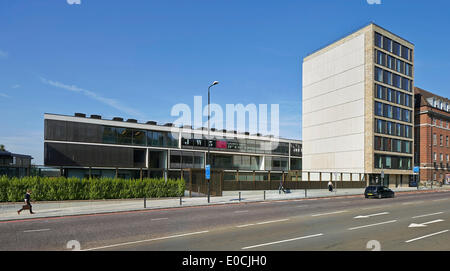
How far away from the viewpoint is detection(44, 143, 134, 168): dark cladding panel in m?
46.9

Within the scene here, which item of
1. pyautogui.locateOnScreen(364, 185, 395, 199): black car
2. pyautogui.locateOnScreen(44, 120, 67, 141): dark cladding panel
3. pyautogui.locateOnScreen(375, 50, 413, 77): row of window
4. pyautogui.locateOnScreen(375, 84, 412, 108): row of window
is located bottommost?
pyautogui.locateOnScreen(364, 185, 395, 199): black car

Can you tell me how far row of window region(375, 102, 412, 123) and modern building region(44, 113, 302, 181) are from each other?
22902 millimetres

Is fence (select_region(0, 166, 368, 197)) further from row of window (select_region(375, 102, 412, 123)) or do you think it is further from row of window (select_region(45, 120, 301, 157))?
row of window (select_region(375, 102, 412, 123))

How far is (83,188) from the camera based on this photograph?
27188 mm

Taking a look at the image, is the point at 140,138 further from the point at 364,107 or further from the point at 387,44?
the point at 387,44

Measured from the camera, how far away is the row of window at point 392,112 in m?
60.1

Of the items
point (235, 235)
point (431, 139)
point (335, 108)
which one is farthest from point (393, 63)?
point (235, 235)

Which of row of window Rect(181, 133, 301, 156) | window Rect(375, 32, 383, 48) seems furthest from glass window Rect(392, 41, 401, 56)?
row of window Rect(181, 133, 301, 156)

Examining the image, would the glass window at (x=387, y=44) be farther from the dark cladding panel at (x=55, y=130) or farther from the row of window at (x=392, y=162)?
the dark cladding panel at (x=55, y=130)

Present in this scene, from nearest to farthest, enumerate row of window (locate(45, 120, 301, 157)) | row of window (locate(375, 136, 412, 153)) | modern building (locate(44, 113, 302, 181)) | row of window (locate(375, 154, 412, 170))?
modern building (locate(44, 113, 302, 181)), row of window (locate(45, 120, 301, 157)), row of window (locate(375, 154, 412, 170)), row of window (locate(375, 136, 412, 153))

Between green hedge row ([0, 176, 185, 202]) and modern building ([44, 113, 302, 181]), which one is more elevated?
modern building ([44, 113, 302, 181])
